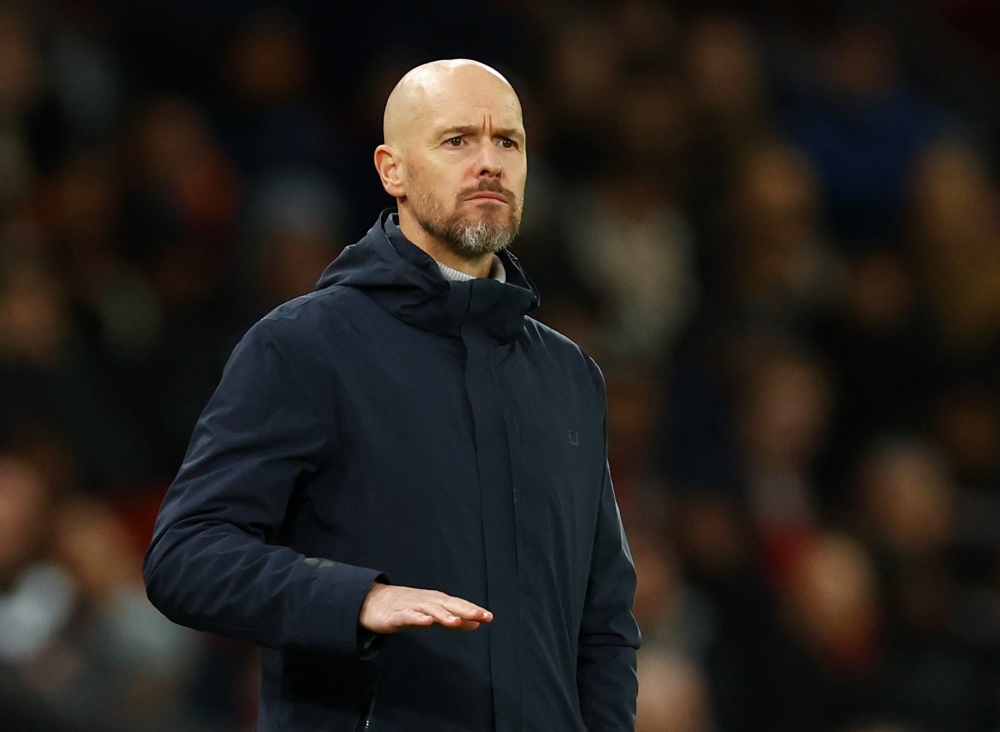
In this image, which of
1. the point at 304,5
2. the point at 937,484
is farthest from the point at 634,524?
the point at 304,5

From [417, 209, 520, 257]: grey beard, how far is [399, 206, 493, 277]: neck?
0.01 m

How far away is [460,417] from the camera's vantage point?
264 centimetres

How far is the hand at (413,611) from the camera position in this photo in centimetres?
219

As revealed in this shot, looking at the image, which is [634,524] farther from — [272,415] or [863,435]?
[272,415]

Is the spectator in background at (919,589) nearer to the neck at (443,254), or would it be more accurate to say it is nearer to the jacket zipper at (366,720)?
the neck at (443,254)

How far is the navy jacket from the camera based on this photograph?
2.38 meters

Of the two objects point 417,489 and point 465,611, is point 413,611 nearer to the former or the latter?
point 465,611

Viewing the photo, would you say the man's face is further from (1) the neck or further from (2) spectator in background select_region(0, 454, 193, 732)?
(2) spectator in background select_region(0, 454, 193, 732)

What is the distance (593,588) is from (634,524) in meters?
2.68

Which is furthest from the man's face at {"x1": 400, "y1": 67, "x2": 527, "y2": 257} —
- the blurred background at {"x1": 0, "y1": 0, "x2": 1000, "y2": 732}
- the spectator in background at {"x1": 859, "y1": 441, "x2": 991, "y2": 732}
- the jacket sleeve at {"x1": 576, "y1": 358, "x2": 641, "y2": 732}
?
the spectator in background at {"x1": 859, "y1": 441, "x2": 991, "y2": 732}

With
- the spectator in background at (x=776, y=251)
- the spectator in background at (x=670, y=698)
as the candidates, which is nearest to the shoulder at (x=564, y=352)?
the spectator in background at (x=670, y=698)

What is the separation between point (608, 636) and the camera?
9.43 feet

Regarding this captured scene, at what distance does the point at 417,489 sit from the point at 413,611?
0.36 metres

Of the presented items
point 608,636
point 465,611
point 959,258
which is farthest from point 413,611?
point 959,258
